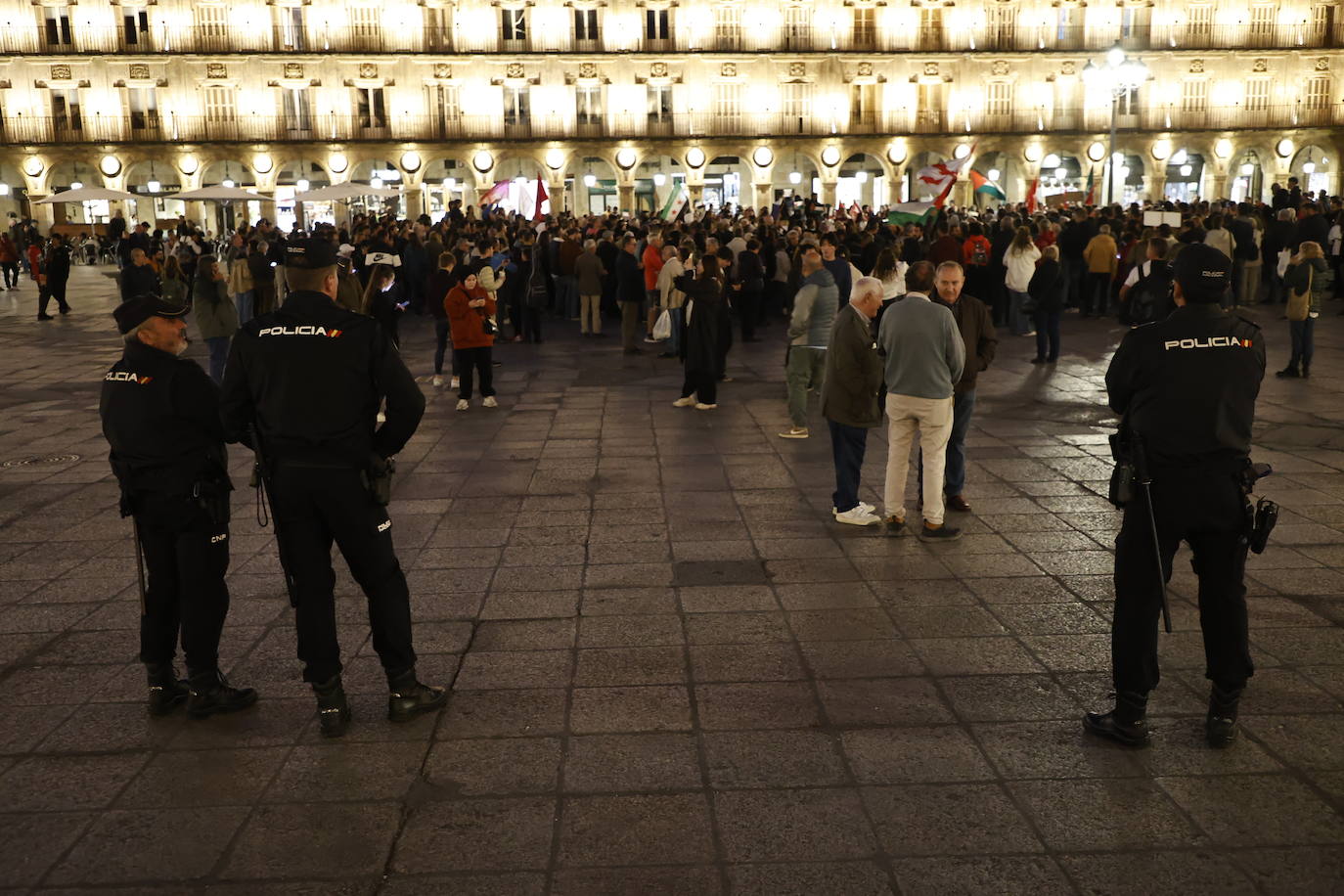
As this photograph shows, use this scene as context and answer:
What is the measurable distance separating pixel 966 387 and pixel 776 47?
3339 cm

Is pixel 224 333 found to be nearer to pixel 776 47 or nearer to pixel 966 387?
pixel 966 387

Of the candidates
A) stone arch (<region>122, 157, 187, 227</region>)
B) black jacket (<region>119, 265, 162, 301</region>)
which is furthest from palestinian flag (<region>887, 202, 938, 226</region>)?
stone arch (<region>122, 157, 187, 227</region>)

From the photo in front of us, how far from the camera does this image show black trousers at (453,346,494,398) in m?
10.9

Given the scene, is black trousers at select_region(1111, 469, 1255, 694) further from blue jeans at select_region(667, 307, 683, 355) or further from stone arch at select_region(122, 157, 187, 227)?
stone arch at select_region(122, 157, 187, 227)

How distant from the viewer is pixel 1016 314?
15.9 meters

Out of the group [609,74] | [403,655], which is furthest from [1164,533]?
[609,74]

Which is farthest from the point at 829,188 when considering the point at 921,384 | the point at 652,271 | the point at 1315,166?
the point at 921,384

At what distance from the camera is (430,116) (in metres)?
37.6

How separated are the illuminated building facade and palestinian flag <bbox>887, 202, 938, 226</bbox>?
55.3 feet

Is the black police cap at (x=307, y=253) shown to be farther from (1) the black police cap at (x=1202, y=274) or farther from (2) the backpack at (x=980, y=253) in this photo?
(2) the backpack at (x=980, y=253)

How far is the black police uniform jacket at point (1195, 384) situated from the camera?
3861 mm

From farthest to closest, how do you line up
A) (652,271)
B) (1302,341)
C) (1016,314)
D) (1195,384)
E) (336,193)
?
(336,193), (1016,314), (652,271), (1302,341), (1195,384)

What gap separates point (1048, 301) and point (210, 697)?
10726 mm

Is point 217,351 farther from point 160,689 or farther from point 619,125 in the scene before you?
point 619,125
